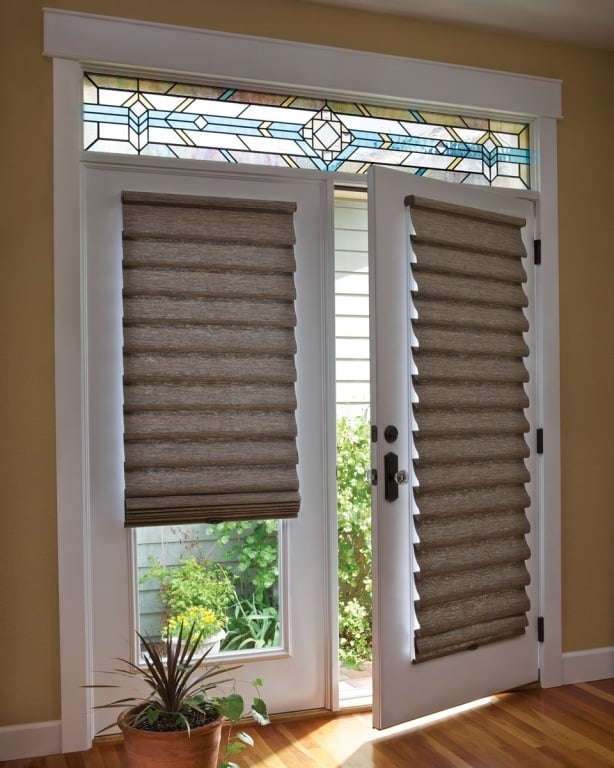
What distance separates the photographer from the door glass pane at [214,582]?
10.0 feet

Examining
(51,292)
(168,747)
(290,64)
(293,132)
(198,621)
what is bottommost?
(168,747)

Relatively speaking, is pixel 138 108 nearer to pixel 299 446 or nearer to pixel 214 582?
pixel 299 446

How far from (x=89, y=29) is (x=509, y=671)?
9.57 ft

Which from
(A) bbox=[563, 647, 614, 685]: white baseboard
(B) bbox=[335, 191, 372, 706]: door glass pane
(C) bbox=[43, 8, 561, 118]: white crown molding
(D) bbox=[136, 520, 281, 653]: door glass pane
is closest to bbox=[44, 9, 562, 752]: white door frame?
(C) bbox=[43, 8, 561, 118]: white crown molding

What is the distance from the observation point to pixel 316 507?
3.23 meters

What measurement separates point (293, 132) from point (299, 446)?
4.01 ft

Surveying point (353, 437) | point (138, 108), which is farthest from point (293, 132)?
point (353, 437)

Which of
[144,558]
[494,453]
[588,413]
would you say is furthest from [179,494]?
[588,413]

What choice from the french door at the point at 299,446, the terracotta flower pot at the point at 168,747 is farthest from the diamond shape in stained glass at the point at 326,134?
the terracotta flower pot at the point at 168,747

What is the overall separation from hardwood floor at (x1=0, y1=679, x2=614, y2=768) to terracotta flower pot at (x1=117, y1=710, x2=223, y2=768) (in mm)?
485

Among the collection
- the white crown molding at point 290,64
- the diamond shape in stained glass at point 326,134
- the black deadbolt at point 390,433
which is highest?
the white crown molding at point 290,64

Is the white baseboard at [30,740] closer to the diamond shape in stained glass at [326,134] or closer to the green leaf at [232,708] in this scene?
the green leaf at [232,708]

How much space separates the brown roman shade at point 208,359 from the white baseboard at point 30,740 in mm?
750

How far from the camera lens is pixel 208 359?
3.05 meters
